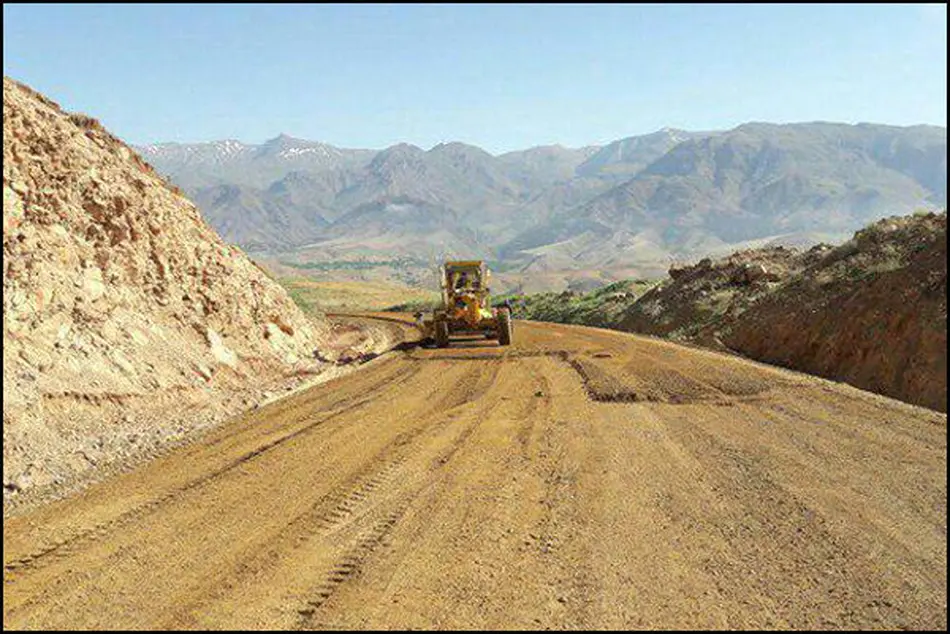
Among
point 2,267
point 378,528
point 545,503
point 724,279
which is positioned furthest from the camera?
point 724,279

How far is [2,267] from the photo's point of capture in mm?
11688

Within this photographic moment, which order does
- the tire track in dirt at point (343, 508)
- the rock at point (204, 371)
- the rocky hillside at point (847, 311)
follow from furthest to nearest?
the rock at point (204, 371)
the rocky hillside at point (847, 311)
the tire track in dirt at point (343, 508)

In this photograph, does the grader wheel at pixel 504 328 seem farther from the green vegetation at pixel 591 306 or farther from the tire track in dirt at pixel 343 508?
the tire track in dirt at pixel 343 508

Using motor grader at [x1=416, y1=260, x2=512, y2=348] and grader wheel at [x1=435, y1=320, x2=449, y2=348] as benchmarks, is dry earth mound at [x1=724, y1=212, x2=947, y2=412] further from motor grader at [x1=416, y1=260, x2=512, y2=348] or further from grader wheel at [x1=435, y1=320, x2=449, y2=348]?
grader wheel at [x1=435, y1=320, x2=449, y2=348]

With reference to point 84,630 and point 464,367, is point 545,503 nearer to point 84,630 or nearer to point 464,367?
point 84,630

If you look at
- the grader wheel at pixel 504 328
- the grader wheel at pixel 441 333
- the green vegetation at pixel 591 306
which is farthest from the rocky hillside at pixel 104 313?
the green vegetation at pixel 591 306

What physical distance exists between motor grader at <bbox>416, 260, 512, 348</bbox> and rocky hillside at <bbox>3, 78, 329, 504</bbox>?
4.89m

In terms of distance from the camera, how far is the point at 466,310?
75.9ft

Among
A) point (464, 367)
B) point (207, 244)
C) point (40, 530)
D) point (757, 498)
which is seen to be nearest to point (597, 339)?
point (464, 367)

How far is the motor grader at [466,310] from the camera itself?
2291 cm

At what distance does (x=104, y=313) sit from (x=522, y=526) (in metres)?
10.2

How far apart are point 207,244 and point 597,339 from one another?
12.1m

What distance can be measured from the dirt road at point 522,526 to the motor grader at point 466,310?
35.9 ft

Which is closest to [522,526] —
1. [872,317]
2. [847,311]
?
[872,317]
